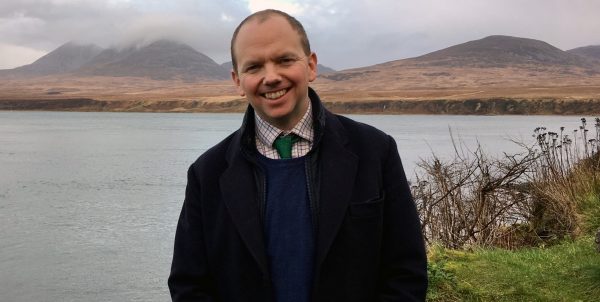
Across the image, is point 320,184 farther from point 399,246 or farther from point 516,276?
point 516,276

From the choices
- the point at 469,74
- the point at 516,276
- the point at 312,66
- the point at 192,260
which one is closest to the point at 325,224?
the point at 192,260

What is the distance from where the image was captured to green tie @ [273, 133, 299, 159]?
2.24 meters

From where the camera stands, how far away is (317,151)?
2215mm

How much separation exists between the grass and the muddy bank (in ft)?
240

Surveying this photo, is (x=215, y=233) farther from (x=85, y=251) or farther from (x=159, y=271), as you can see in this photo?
(x=85, y=251)

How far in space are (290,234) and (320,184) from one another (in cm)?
19

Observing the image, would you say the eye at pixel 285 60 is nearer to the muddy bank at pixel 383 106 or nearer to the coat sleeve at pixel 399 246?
the coat sleeve at pixel 399 246

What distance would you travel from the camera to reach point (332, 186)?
213 cm

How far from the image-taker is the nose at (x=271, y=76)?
2170 millimetres

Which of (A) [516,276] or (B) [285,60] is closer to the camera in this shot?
(B) [285,60]

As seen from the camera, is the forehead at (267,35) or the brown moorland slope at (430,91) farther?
the brown moorland slope at (430,91)

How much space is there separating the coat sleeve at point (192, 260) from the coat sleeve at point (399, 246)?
24.2 inches

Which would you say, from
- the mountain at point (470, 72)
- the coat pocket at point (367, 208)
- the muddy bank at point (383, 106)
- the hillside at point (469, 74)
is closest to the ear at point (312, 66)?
the coat pocket at point (367, 208)

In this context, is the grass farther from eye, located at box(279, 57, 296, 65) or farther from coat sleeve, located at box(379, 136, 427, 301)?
eye, located at box(279, 57, 296, 65)
